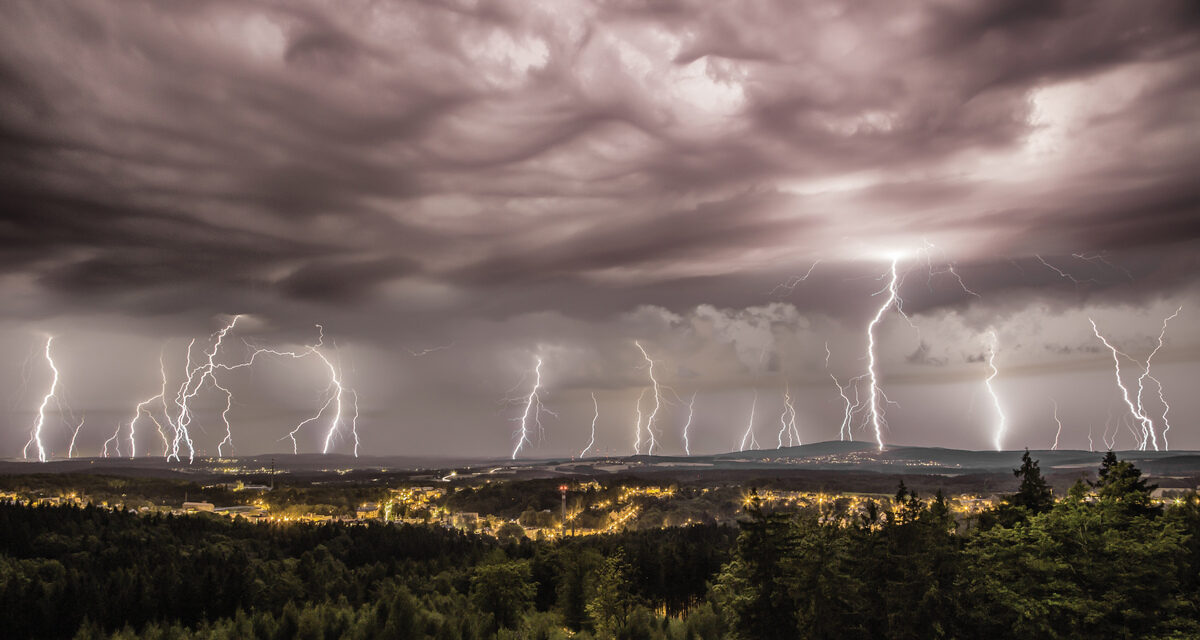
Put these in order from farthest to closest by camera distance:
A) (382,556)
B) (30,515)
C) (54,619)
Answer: (382,556), (30,515), (54,619)

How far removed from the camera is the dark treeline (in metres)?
34.1

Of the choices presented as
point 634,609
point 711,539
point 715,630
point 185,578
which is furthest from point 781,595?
point 711,539

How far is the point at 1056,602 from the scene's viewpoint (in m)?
32.9

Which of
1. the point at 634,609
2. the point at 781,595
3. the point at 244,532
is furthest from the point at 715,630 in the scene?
the point at 244,532

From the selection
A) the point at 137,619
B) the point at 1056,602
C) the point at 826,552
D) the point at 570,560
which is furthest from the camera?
the point at 570,560

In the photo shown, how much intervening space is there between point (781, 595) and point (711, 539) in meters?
109

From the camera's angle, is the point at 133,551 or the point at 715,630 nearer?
the point at 715,630

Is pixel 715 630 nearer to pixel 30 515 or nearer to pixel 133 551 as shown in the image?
pixel 133 551

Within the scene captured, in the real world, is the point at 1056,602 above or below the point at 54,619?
above

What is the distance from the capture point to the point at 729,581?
4759 centimetres

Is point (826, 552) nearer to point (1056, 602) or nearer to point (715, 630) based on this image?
point (1056, 602)

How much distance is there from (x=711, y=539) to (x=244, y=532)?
333 feet

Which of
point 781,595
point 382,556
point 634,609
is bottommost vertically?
point 382,556

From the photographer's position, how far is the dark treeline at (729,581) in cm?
3406
